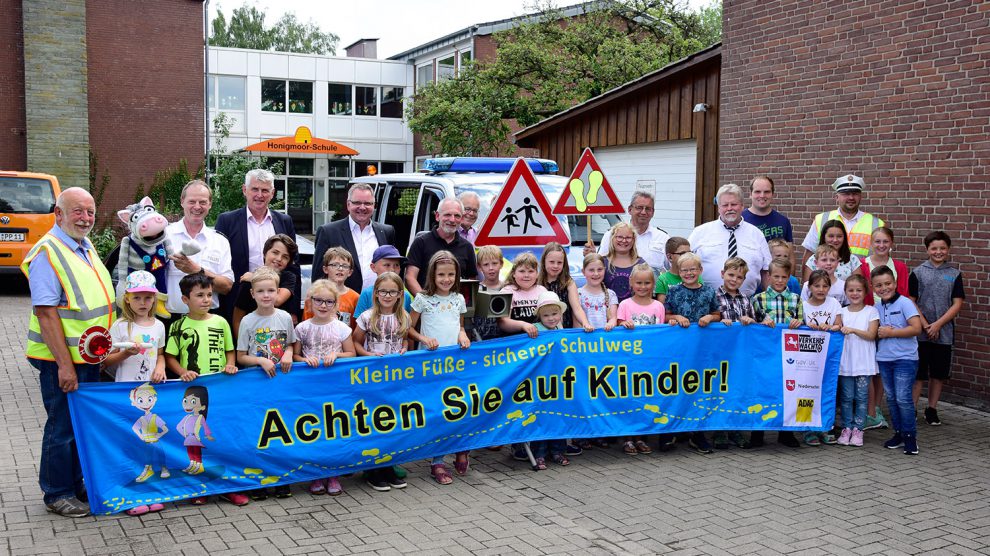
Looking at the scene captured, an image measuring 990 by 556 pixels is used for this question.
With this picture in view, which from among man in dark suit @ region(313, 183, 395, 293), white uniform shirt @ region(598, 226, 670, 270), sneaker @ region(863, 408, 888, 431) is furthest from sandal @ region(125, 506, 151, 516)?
sneaker @ region(863, 408, 888, 431)

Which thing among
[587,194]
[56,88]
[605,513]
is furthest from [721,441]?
[56,88]

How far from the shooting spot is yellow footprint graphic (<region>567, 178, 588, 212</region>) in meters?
7.87

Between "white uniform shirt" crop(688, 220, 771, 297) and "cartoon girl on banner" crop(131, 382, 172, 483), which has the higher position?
"white uniform shirt" crop(688, 220, 771, 297)

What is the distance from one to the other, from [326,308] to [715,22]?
194 feet

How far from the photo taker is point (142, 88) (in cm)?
3109

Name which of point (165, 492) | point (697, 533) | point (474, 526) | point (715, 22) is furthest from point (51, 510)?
point (715, 22)

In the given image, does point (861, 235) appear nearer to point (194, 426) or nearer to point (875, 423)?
point (875, 423)

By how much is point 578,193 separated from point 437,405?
2.47m

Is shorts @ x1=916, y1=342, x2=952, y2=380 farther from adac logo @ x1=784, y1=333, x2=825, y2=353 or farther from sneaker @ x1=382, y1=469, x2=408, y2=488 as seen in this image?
sneaker @ x1=382, y1=469, x2=408, y2=488

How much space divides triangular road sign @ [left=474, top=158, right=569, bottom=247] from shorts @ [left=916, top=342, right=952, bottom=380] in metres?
3.69

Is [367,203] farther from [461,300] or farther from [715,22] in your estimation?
[715,22]

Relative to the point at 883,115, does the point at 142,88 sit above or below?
above

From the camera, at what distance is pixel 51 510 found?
5.59m

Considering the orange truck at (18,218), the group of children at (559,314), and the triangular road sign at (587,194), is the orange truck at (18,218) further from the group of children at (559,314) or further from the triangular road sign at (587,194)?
the triangular road sign at (587,194)
